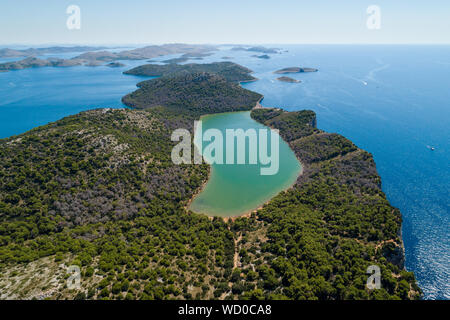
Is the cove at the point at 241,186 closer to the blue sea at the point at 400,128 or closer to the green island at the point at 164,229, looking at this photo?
the green island at the point at 164,229

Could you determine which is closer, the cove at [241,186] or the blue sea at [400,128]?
the blue sea at [400,128]

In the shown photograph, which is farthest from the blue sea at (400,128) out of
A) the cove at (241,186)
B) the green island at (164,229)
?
the cove at (241,186)

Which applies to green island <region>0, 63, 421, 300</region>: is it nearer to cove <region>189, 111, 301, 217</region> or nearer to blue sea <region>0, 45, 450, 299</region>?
cove <region>189, 111, 301, 217</region>

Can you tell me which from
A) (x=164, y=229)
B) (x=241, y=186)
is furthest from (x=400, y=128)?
(x=164, y=229)
